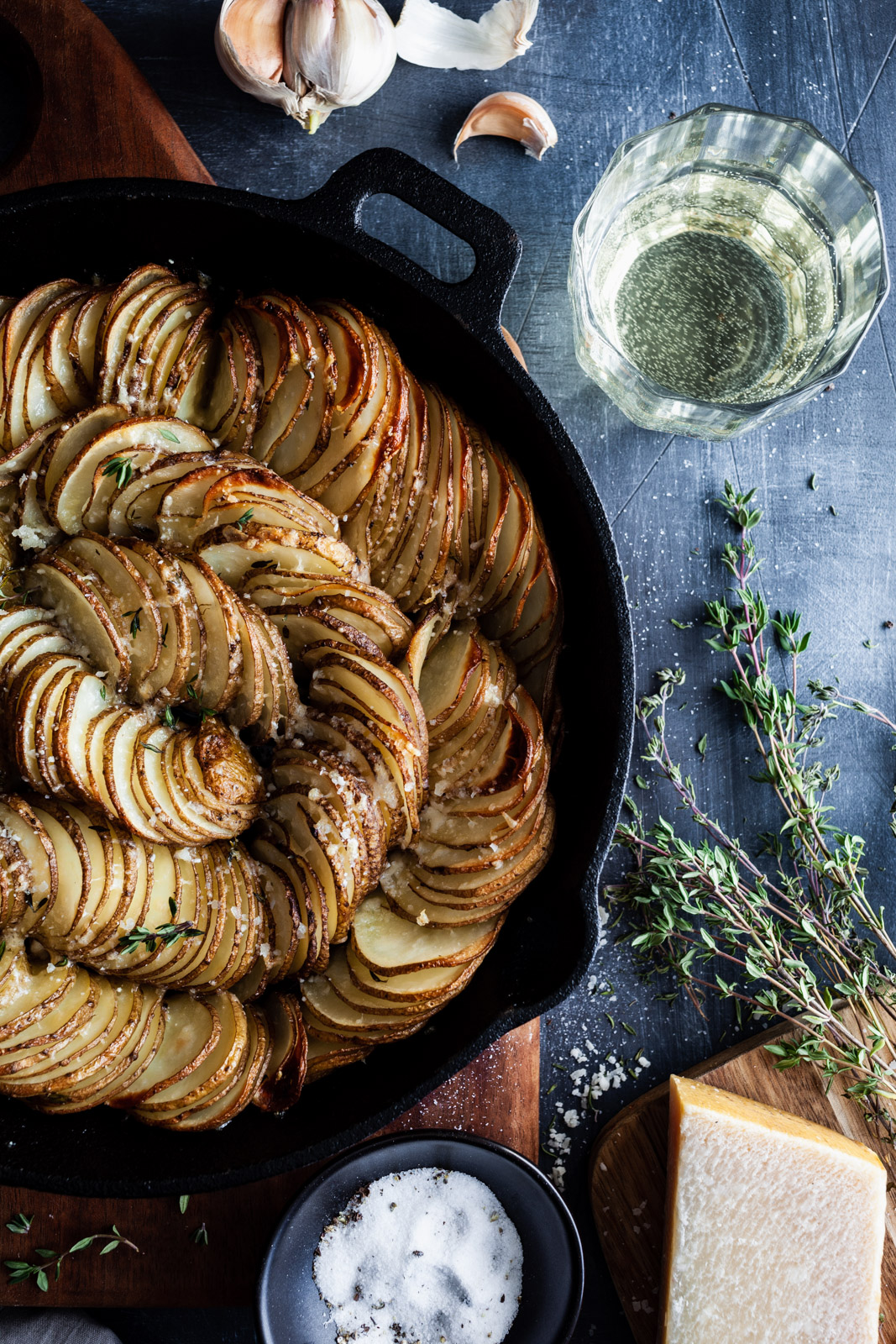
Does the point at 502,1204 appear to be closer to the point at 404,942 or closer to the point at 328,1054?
the point at 328,1054

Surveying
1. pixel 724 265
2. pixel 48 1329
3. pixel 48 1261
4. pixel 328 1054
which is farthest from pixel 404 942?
pixel 724 265

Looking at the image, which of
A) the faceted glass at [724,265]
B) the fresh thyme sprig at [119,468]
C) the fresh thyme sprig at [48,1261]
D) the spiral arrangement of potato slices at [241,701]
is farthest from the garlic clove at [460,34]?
the fresh thyme sprig at [48,1261]

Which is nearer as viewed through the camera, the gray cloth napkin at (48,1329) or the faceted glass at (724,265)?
the gray cloth napkin at (48,1329)

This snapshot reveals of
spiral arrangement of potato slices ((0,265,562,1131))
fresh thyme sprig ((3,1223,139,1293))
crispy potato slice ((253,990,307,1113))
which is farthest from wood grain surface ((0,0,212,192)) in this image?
fresh thyme sprig ((3,1223,139,1293))

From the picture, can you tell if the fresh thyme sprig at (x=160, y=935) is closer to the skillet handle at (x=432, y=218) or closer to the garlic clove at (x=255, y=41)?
the skillet handle at (x=432, y=218)

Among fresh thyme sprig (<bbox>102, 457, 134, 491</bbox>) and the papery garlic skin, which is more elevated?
the papery garlic skin

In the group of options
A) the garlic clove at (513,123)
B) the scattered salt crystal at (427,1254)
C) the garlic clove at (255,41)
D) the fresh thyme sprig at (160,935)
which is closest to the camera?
the fresh thyme sprig at (160,935)

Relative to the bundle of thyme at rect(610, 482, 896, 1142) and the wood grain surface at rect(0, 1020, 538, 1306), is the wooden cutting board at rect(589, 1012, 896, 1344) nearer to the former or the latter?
the bundle of thyme at rect(610, 482, 896, 1142)

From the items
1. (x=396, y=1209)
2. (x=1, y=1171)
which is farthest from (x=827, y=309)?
(x=1, y=1171)

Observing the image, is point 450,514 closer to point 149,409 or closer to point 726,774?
point 149,409
